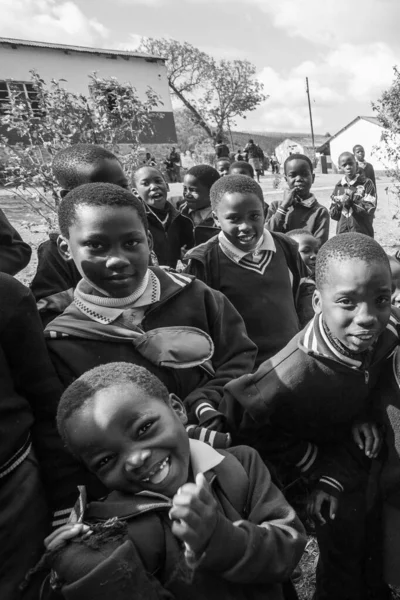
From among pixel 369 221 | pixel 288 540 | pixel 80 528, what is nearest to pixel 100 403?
pixel 80 528

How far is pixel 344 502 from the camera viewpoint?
1.62 m

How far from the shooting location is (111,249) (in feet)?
5.18

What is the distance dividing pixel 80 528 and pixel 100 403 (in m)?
0.28

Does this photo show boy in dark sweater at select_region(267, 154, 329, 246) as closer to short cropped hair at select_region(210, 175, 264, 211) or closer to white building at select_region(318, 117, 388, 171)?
short cropped hair at select_region(210, 175, 264, 211)

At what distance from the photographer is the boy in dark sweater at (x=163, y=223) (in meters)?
3.62

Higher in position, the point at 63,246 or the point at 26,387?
the point at 63,246

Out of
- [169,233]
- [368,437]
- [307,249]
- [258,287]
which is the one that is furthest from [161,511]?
[169,233]

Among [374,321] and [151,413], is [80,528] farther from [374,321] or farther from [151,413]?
[374,321]

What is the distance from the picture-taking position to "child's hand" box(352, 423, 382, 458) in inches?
62.4

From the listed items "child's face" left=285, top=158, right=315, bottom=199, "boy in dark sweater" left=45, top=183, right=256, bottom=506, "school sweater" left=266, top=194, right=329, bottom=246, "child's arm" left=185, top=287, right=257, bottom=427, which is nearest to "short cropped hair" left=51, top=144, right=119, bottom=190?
"boy in dark sweater" left=45, top=183, right=256, bottom=506

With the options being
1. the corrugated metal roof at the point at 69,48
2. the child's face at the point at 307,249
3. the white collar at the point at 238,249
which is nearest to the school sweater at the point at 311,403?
the white collar at the point at 238,249

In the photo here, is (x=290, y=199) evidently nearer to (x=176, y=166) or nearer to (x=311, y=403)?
(x=311, y=403)

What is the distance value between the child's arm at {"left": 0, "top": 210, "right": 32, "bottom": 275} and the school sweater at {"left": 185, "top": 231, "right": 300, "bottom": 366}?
82 cm

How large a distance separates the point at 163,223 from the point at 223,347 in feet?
6.68
